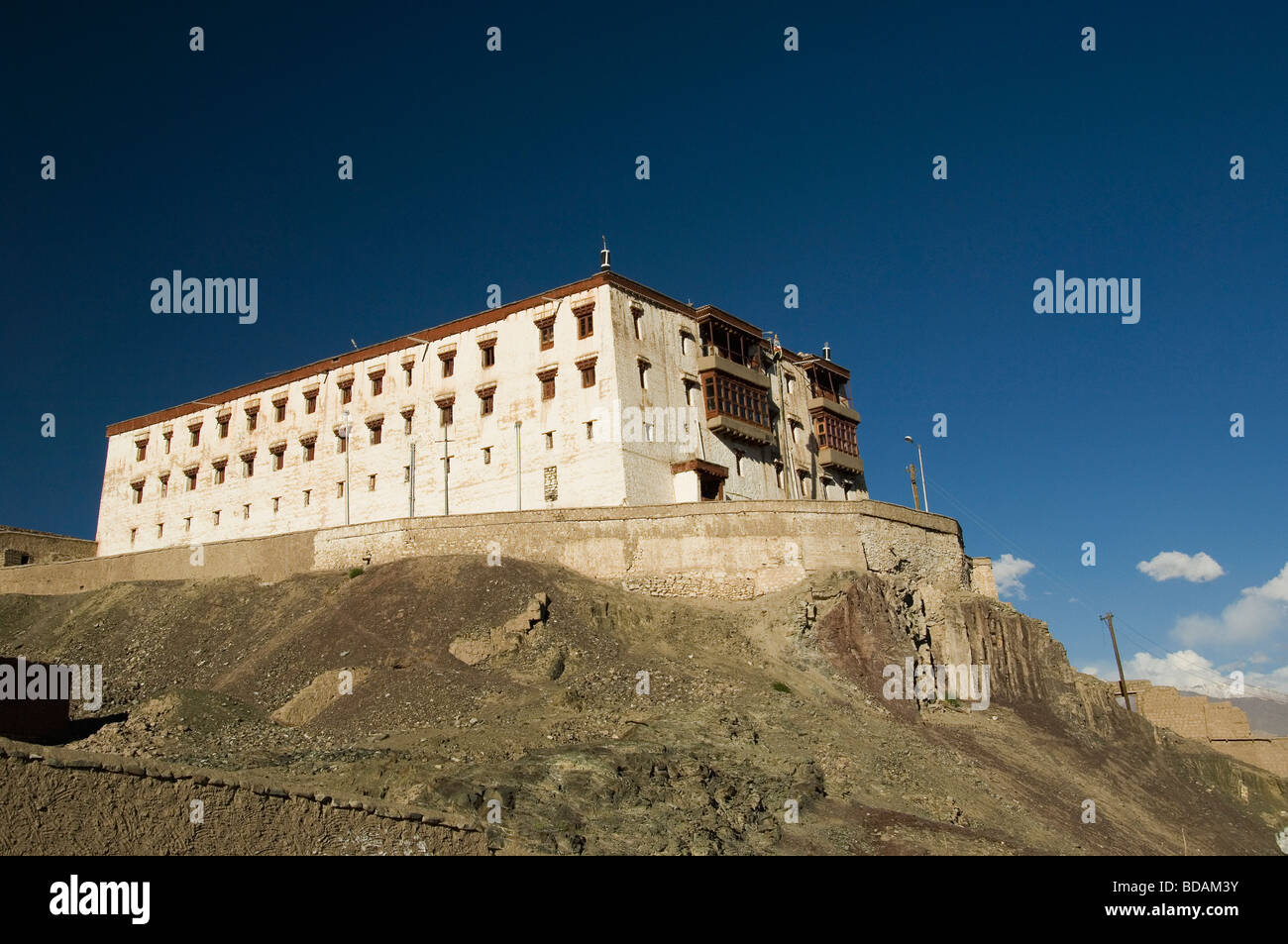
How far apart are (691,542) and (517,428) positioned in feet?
37.8

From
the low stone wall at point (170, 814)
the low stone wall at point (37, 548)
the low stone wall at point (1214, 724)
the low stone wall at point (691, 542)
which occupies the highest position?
the low stone wall at point (37, 548)

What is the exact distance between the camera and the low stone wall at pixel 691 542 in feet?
137

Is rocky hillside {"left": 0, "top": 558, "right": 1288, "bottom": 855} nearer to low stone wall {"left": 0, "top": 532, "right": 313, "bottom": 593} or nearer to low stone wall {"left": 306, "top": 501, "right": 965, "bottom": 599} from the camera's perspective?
low stone wall {"left": 306, "top": 501, "right": 965, "bottom": 599}

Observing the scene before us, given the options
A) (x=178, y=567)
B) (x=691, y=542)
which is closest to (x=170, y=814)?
(x=691, y=542)

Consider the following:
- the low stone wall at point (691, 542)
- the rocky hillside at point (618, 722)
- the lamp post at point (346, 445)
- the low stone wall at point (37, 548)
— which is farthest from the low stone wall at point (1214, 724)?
the low stone wall at point (37, 548)

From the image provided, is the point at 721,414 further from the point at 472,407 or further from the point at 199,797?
the point at 199,797

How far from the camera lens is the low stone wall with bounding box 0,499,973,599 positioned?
41.9 metres

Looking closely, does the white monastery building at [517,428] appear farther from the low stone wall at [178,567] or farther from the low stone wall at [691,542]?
the low stone wall at [178,567]

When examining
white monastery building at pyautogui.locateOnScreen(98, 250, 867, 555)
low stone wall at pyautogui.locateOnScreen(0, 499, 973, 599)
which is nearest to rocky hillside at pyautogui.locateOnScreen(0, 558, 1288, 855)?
low stone wall at pyautogui.locateOnScreen(0, 499, 973, 599)

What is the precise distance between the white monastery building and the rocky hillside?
760 centimetres

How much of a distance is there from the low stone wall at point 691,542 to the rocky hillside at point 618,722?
115 centimetres

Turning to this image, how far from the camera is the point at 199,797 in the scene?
1627 cm
